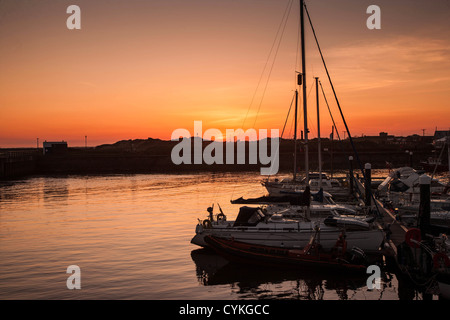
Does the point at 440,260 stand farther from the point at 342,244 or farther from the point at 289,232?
the point at 289,232

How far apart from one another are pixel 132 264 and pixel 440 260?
53.6 ft

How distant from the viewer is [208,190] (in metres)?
63.5

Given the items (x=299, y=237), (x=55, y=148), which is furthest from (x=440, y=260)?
(x=55, y=148)

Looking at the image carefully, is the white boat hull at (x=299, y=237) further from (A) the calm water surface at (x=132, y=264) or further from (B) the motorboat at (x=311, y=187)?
(B) the motorboat at (x=311, y=187)

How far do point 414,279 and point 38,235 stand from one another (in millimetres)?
27677

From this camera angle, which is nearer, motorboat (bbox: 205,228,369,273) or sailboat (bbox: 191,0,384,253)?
motorboat (bbox: 205,228,369,273)

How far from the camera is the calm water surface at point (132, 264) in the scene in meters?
19.4

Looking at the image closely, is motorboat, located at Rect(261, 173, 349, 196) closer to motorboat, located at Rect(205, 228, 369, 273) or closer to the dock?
the dock

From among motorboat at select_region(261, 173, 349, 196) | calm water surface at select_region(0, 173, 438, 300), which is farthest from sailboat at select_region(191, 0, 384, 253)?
motorboat at select_region(261, 173, 349, 196)

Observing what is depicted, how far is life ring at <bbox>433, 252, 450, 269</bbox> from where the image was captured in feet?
57.9

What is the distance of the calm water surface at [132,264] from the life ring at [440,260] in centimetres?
180

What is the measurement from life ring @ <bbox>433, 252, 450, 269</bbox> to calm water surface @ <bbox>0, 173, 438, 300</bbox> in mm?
1797

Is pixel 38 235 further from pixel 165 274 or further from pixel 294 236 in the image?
pixel 294 236

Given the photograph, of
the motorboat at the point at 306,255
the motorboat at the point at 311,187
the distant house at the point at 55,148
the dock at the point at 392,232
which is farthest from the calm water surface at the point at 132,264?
the distant house at the point at 55,148
